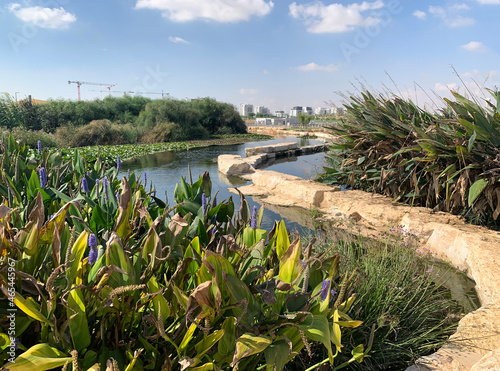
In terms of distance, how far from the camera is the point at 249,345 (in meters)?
0.85

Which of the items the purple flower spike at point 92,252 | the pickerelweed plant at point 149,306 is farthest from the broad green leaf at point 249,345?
the purple flower spike at point 92,252

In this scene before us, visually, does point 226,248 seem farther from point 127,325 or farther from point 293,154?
point 293,154

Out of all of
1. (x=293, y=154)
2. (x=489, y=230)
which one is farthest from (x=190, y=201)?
(x=293, y=154)

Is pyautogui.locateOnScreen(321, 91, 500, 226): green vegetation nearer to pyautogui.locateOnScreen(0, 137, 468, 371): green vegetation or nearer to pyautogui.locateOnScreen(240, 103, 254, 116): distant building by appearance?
pyautogui.locateOnScreen(0, 137, 468, 371): green vegetation

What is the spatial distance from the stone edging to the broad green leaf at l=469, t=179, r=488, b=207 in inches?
12.0

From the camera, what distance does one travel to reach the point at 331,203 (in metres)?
4.75

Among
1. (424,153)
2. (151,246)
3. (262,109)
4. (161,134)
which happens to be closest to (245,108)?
(262,109)

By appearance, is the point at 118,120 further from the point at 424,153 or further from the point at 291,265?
the point at 291,265

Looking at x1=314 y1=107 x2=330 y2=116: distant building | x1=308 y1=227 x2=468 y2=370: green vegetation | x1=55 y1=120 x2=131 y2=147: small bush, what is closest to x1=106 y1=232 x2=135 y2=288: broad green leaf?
x1=308 y1=227 x2=468 y2=370: green vegetation

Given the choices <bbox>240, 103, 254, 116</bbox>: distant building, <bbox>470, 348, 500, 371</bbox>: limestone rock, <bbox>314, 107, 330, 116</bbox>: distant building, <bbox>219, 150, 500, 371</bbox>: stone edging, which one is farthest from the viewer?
<bbox>240, 103, 254, 116</bbox>: distant building

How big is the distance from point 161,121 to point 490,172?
63.0ft

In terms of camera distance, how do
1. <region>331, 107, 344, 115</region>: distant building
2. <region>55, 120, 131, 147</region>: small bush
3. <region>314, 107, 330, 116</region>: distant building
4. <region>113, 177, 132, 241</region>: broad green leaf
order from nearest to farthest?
<region>113, 177, 132, 241</region>: broad green leaf < <region>331, 107, 344, 115</region>: distant building < <region>314, 107, 330, 116</region>: distant building < <region>55, 120, 131, 147</region>: small bush

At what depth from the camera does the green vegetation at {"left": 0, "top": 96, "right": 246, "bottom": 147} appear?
16125 mm

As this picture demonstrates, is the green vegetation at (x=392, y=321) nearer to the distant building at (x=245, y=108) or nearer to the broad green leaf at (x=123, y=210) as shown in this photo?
the broad green leaf at (x=123, y=210)
